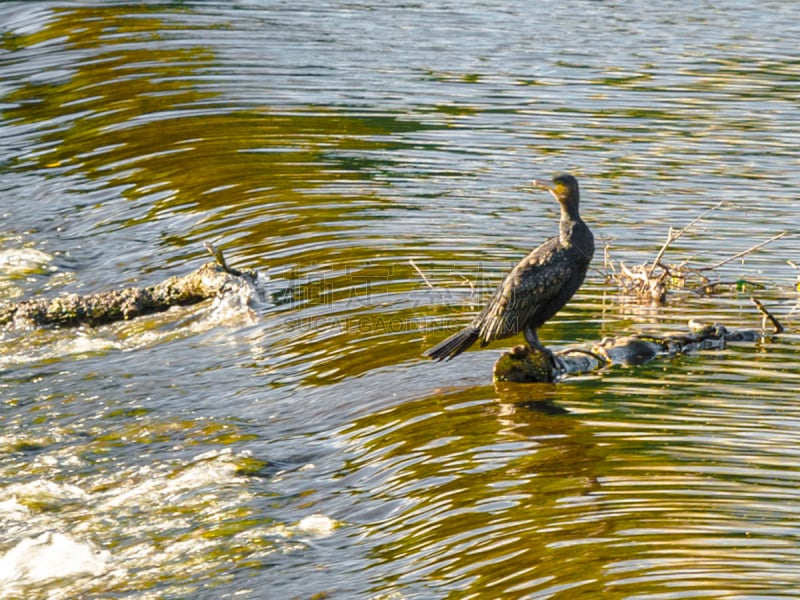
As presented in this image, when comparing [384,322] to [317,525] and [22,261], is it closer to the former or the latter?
[317,525]

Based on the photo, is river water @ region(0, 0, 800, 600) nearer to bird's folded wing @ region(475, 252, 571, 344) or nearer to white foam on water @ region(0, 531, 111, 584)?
white foam on water @ region(0, 531, 111, 584)

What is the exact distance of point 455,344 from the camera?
7473 mm

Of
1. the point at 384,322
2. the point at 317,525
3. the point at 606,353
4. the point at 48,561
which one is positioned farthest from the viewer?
the point at 384,322

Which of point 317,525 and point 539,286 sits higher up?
point 539,286

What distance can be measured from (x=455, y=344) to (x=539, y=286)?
0.66 m

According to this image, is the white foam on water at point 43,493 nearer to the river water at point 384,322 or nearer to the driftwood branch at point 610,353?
the river water at point 384,322

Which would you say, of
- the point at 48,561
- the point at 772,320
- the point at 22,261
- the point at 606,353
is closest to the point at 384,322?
the point at 606,353

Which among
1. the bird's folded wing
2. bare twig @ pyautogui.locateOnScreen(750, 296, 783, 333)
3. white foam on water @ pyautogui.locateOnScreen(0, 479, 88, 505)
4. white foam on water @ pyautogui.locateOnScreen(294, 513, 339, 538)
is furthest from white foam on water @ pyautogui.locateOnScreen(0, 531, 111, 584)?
bare twig @ pyautogui.locateOnScreen(750, 296, 783, 333)

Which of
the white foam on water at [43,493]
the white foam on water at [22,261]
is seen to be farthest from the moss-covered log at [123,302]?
the white foam on water at [43,493]

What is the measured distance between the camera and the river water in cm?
591

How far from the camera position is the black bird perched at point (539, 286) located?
715 centimetres

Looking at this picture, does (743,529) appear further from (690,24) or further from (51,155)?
(690,24)

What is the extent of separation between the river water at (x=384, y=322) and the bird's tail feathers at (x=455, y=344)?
0.74 ft

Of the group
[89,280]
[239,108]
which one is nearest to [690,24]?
[239,108]
